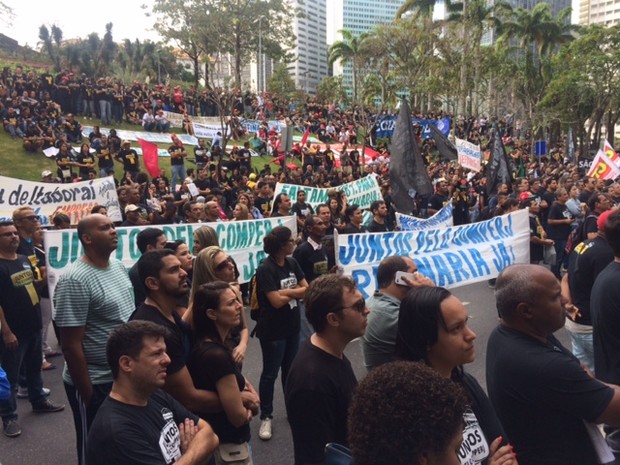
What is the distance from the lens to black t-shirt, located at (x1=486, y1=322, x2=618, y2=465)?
225 centimetres

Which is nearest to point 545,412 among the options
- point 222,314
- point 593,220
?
point 222,314

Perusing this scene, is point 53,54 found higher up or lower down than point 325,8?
lower down

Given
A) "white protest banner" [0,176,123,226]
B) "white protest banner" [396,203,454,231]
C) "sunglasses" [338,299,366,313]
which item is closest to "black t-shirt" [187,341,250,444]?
"sunglasses" [338,299,366,313]

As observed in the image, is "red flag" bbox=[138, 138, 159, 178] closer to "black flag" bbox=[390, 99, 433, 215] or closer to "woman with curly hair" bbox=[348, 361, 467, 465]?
"black flag" bbox=[390, 99, 433, 215]

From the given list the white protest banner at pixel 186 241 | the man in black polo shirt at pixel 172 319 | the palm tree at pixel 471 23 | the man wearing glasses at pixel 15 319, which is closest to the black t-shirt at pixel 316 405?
the man in black polo shirt at pixel 172 319

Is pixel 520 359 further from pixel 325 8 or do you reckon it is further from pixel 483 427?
pixel 325 8

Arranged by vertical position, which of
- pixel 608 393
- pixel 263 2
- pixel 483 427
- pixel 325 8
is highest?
pixel 325 8

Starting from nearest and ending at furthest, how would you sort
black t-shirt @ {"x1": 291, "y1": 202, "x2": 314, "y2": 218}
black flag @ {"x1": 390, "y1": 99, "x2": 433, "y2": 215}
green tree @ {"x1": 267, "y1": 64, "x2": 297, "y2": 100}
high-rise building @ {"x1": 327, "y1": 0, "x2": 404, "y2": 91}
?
black t-shirt @ {"x1": 291, "y1": 202, "x2": 314, "y2": 218}, black flag @ {"x1": 390, "y1": 99, "x2": 433, "y2": 215}, green tree @ {"x1": 267, "y1": 64, "x2": 297, "y2": 100}, high-rise building @ {"x1": 327, "y1": 0, "x2": 404, "y2": 91}

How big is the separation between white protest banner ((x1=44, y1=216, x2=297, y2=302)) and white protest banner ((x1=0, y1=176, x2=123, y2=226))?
2901mm

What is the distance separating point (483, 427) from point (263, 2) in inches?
1175

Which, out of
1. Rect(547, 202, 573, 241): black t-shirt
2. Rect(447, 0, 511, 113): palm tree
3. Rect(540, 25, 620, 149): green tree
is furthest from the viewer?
Rect(540, 25, 620, 149): green tree

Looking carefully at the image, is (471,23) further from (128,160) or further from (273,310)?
(273,310)

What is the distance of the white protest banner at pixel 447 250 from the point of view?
20.5ft

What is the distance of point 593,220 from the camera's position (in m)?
6.52
